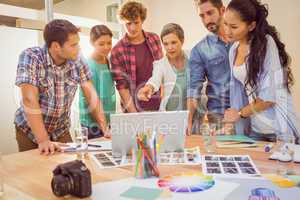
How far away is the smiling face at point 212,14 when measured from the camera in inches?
81.5

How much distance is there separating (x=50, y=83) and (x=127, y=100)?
73 centimetres

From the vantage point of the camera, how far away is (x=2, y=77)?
2588 mm

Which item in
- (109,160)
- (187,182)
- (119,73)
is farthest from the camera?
(119,73)

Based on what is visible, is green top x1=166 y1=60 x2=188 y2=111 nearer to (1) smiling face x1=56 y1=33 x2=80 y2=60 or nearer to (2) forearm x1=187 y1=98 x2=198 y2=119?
(2) forearm x1=187 y1=98 x2=198 y2=119

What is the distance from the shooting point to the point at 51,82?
5.78ft

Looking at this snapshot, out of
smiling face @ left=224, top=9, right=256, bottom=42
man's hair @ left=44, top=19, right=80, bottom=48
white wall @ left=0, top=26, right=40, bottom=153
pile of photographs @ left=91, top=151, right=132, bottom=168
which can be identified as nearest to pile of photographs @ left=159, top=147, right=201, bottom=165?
pile of photographs @ left=91, top=151, right=132, bottom=168

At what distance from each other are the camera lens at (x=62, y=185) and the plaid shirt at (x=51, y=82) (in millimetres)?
893

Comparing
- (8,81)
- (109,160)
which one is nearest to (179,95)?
(109,160)

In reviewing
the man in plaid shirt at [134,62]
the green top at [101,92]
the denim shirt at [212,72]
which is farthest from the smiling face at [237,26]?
the green top at [101,92]

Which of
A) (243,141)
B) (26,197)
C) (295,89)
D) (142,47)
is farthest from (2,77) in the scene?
(295,89)

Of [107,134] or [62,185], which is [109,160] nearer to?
[62,185]

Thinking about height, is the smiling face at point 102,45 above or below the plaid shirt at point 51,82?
above

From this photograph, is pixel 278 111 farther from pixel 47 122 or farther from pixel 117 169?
pixel 47 122

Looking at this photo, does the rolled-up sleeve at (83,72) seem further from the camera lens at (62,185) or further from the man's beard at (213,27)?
the camera lens at (62,185)
